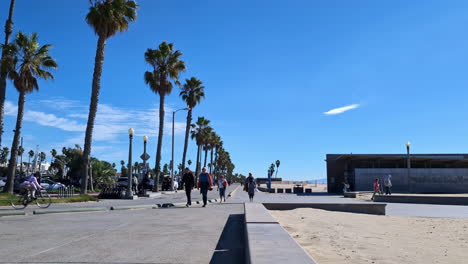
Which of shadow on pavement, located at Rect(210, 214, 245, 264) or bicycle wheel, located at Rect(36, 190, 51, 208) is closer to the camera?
shadow on pavement, located at Rect(210, 214, 245, 264)

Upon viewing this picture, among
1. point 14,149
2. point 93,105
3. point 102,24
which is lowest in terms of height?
point 14,149

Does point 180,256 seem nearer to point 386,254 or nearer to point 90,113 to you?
point 386,254

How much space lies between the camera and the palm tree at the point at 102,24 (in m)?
25.7

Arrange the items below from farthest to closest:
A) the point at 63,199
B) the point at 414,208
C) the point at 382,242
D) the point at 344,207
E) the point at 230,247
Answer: the point at 414,208 < the point at 63,199 < the point at 344,207 < the point at 382,242 < the point at 230,247

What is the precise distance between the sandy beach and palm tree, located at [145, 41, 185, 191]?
2971 cm

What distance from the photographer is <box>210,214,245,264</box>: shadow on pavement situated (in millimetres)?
6556

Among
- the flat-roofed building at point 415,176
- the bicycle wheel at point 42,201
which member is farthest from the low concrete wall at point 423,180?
the bicycle wheel at point 42,201

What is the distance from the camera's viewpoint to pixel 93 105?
25.7 meters

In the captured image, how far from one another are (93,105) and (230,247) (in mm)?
20338

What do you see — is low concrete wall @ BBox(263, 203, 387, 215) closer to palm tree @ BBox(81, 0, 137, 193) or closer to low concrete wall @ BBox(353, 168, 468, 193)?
palm tree @ BBox(81, 0, 137, 193)

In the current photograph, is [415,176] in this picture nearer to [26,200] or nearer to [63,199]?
[63,199]

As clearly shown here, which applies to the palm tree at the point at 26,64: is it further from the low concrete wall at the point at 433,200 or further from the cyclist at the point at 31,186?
the low concrete wall at the point at 433,200

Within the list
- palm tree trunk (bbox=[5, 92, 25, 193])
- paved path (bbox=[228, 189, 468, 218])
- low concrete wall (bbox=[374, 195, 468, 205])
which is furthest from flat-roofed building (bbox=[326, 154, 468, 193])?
palm tree trunk (bbox=[5, 92, 25, 193])

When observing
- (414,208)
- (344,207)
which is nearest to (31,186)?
Answer: (344,207)
